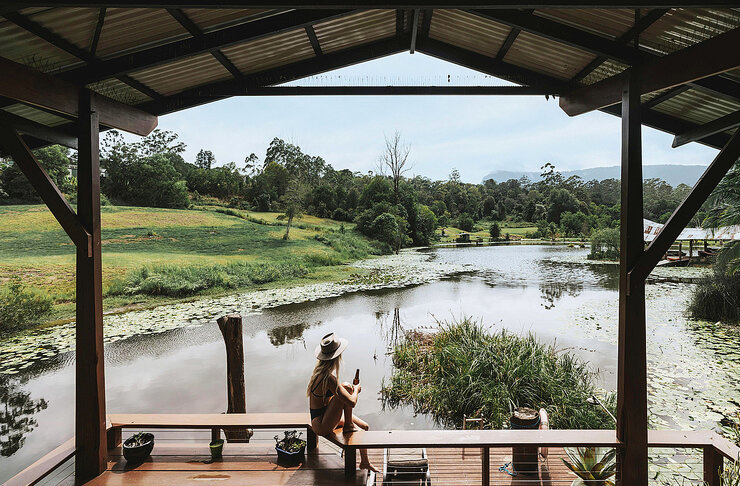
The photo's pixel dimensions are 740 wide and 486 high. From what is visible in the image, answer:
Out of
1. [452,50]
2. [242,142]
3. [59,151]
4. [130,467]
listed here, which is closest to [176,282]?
[59,151]

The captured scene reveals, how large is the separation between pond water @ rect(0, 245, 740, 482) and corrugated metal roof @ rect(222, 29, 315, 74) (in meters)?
5.18

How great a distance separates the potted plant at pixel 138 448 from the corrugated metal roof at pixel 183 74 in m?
2.76

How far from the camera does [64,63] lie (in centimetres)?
268

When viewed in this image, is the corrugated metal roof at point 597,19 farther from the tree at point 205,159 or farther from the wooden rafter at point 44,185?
the tree at point 205,159

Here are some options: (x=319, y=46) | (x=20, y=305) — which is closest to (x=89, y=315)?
(x=319, y=46)

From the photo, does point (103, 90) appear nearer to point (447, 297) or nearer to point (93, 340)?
point (93, 340)

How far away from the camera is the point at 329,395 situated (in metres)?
2.87

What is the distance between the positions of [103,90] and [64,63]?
0.45 metres

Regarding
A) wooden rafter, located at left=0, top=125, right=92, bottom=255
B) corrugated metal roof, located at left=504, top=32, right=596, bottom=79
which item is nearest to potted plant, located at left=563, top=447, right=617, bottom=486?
corrugated metal roof, located at left=504, top=32, right=596, bottom=79

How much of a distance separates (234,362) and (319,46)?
3348mm

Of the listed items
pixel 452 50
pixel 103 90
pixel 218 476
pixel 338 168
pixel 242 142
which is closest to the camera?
pixel 218 476

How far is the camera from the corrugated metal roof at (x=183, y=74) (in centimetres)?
310

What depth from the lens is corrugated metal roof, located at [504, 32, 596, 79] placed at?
3.00 meters

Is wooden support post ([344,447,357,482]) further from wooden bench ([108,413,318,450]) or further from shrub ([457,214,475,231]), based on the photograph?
shrub ([457,214,475,231])
